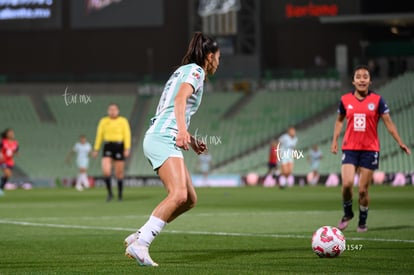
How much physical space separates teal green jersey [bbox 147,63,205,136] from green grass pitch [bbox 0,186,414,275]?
4.63 feet

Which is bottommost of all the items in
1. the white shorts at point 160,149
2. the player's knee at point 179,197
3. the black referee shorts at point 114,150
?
the black referee shorts at point 114,150

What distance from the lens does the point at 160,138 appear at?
32.4 feet

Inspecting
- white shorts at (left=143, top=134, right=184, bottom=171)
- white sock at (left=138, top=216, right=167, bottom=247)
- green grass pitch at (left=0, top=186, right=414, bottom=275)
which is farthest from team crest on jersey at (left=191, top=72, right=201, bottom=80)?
green grass pitch at (left=0, top=186, right=414, bottom=275)

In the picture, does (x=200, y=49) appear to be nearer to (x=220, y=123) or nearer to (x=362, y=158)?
(x=362, y=158)

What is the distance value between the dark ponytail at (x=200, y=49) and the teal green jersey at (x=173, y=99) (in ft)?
0.48

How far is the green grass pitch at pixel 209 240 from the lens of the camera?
33.0 feet

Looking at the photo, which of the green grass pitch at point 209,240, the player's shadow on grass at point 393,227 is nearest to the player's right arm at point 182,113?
the green grass pitch at point 209,240

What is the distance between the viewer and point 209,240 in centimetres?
1334

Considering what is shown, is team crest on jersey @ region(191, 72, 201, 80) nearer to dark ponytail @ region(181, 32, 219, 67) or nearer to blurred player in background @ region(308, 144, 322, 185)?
dark ponytail @ region(181, 32, 219, 67)

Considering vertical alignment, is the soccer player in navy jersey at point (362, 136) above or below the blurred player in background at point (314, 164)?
above

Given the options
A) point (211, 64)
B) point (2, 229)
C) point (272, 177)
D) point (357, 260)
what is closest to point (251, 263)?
point (357, 260)

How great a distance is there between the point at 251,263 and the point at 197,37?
2.42 meters

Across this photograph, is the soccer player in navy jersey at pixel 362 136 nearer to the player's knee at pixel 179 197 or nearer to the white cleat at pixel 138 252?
the player's knee at pixel 179 197

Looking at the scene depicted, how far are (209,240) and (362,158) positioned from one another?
279 cm
